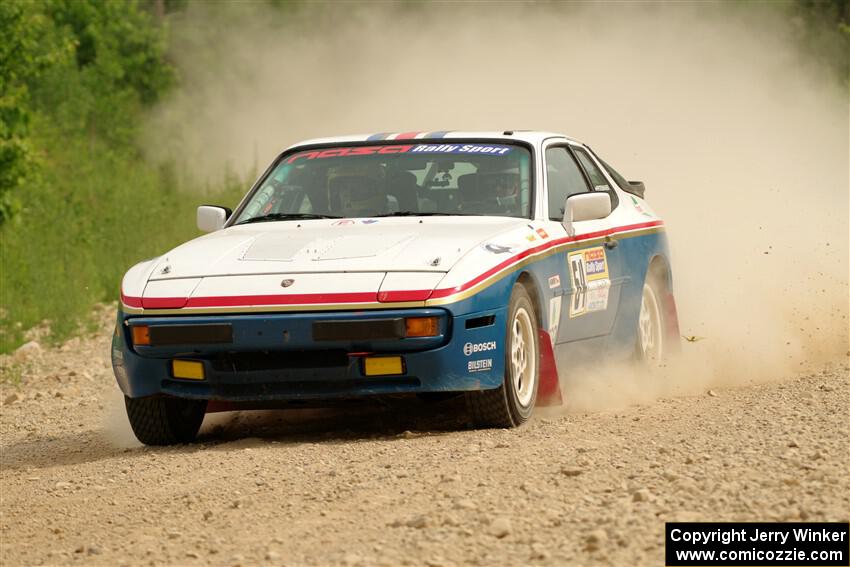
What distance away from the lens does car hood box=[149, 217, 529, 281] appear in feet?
24.2

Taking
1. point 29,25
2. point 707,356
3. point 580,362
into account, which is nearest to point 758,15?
point 29,25

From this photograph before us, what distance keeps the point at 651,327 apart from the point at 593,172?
1061 mm

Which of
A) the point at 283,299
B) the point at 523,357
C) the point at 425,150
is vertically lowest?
the point at 523,357

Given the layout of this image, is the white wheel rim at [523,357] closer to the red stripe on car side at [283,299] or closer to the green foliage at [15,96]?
the red stripe on car side at [283,299]

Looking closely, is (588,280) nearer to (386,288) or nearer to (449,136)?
(449,136)

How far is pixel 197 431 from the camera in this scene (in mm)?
8180

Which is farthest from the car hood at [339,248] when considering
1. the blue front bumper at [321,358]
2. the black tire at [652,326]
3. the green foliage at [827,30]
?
the green foliage at [827,30]

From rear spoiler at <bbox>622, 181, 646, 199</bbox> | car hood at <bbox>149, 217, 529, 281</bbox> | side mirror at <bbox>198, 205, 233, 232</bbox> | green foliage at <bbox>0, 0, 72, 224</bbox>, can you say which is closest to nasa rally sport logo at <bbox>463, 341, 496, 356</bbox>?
car hood at <bbox>149, 217, 529, 281</bbox>

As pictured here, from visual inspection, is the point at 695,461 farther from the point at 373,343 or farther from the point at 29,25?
the point at 29,25

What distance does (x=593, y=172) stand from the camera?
9844 mm

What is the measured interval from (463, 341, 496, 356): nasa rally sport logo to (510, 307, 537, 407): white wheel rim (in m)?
0.21

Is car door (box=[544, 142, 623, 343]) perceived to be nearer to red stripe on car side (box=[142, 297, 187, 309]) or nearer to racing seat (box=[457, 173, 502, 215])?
racing seat (box=[457, 173, 502, 215])

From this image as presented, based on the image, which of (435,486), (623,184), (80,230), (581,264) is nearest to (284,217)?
(581,264)

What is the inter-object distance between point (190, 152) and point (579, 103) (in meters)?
7.57
